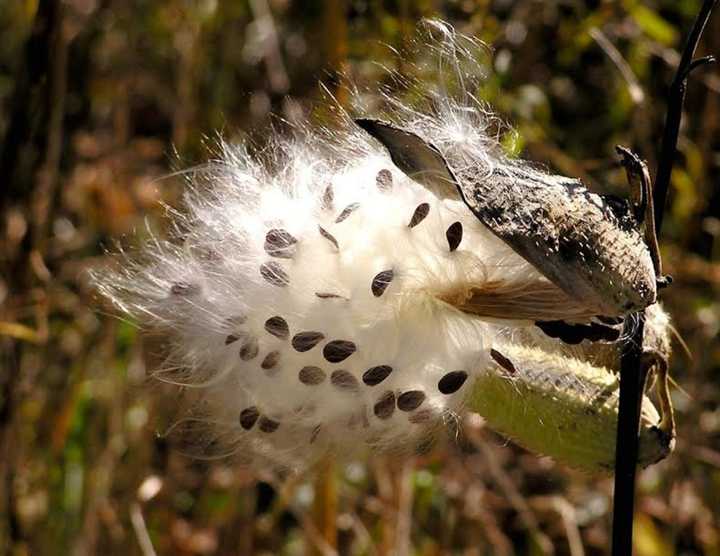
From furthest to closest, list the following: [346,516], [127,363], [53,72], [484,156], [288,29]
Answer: [288,29] < [127,363] < [346,516] < [53,72] < [484,156]

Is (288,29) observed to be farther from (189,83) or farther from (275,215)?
(275,215)

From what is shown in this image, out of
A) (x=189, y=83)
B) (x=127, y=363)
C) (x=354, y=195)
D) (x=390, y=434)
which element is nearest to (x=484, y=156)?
(x=354, y=195)

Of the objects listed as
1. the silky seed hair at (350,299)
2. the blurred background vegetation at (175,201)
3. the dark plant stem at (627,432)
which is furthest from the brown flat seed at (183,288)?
the blurred background vegetation at (175,201)

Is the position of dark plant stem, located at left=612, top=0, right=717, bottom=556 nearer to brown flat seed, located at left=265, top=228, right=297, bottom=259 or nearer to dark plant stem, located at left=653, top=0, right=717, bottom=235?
dark plant stem, located at left=653, top=0, right=717, bottom=235

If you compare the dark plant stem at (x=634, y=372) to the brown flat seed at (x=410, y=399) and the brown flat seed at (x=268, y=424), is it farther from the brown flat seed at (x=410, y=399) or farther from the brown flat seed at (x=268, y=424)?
the brown flat seed at (x=268, y=424)

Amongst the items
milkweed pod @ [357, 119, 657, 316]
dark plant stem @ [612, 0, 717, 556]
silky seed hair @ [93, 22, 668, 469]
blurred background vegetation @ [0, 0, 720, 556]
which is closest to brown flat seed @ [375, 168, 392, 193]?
silky seed hair @ [93, 22, 668, 469]

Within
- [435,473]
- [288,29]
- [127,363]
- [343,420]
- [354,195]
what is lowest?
[127,363]

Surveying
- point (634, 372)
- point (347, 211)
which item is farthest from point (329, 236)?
point (634, 372)
